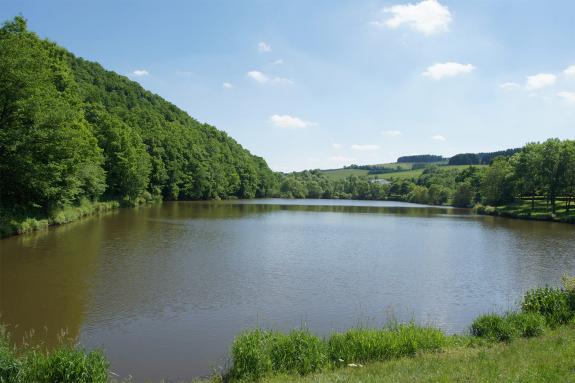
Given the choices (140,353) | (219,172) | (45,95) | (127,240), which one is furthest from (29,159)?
(219,172)

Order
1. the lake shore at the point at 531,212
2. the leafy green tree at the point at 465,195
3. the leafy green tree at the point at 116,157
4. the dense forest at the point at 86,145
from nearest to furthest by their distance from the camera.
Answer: the dense forest at the point at 86,145 < the lake shore at the point at 531,212 < the leafy green tree at the point at 116,157 < the leafy green tree at the point at 465,195

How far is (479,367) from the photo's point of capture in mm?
Answer: 8578

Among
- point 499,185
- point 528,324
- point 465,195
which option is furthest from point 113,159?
point 465,195

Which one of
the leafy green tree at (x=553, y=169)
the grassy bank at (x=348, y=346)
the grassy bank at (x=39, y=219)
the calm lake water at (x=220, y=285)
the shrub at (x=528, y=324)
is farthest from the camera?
the leafy green tree at (x=553, y=169)

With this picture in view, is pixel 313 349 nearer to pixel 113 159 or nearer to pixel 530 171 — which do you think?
pixel 113 159

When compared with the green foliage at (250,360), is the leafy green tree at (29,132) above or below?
above

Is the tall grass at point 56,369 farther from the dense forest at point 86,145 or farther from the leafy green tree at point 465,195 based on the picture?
the leafy green tree at point 465,195

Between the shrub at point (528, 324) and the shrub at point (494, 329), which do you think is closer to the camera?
the shrub at point (494, 329)

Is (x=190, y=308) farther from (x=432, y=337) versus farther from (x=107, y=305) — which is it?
(x=432, y=337)

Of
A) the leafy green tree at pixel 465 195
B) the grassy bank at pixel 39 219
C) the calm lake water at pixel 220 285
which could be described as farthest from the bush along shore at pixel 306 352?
the leafy green tree at pixel 465 195

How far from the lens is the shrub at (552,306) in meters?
13.0

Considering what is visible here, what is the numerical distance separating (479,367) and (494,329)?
12.7ft

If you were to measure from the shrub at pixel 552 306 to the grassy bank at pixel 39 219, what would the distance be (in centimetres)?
2964

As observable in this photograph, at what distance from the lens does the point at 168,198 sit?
93.4 metres
